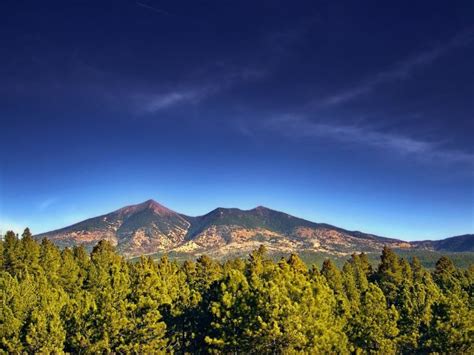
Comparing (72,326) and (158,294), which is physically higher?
(158,294)

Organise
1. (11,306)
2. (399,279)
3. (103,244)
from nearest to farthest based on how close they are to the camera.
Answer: (11,306) < (399,279) < (103,244)

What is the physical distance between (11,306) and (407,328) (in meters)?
46.0

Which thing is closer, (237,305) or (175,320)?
(237,305)

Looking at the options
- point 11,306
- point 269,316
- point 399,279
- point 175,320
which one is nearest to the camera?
point 269,316

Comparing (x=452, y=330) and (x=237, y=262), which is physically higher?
(x=237, y=262)

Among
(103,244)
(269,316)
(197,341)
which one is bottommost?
(197,341)

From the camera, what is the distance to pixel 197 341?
47.3 meters

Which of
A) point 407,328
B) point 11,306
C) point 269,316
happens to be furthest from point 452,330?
point 11,306

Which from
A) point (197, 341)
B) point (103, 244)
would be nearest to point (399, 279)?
point (197, 341)

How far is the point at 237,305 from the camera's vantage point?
136ft

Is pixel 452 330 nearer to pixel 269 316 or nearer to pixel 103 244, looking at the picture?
pixel 269 316

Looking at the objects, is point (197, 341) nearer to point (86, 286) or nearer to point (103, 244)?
point (86, 286)

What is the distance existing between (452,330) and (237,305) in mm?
25140

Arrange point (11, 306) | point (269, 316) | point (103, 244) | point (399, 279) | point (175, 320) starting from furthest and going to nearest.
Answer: point (103, 244) → point (399, 279) → point (175, 320) → point (11, 306) → point (269, 316)
